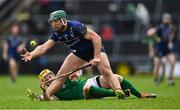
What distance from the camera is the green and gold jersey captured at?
17.6 m

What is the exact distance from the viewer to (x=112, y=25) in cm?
4203

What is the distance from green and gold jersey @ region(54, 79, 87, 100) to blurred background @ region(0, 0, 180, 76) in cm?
2241

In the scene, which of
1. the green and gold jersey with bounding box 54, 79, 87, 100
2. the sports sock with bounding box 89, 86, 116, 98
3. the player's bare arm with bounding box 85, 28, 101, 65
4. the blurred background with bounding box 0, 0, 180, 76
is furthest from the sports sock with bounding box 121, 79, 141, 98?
the blurred background with bounding box 0, 0, 180, 76

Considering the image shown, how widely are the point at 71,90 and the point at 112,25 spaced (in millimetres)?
24641

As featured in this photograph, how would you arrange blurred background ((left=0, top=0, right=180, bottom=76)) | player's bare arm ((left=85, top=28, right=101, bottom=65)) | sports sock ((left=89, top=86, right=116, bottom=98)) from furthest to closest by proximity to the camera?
blurred background ((left=0, top=0, right=180, bottom=76)) < sports sock ((left=89, top=86, right=116, bottom=98)) < player's bare arm ((left=85, top=28, right=101, bottom=65))

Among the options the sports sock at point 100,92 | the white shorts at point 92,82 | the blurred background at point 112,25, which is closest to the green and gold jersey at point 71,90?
the white shorts at point 92,82

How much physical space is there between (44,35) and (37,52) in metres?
25.0

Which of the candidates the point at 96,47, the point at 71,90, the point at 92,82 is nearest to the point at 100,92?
the point at 92,82

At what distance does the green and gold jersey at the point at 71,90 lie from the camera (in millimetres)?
17562

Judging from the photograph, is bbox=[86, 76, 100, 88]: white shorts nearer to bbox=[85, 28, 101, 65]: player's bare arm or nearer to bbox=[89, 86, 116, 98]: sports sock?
bbox=[89, 86, 116, 98]: sports sock

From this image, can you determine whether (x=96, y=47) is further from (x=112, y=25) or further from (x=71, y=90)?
(x=112, y=25)

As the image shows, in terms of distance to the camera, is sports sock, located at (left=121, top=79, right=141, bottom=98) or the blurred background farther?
the blurred background

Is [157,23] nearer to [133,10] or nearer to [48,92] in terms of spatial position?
[133,10]

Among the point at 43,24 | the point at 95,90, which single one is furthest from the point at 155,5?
the point at 95,90
